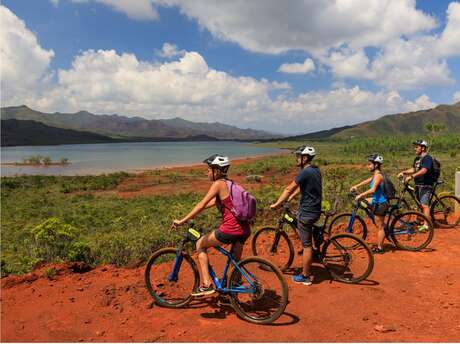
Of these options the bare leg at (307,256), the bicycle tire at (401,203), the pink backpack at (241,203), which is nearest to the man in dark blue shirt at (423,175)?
the bicycle tire at (401,203)

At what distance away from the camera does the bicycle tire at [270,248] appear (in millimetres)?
6930

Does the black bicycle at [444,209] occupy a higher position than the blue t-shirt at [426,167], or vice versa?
the blue t-shirt at [426,167]

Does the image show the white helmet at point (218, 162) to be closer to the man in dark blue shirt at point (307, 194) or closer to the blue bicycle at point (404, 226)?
the man in dark blue shirt at point (307, 194)

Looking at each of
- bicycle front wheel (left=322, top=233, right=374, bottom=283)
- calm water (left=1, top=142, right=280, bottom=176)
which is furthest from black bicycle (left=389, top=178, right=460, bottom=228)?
calm water (left=1, top=142, right=280, bottom=176)

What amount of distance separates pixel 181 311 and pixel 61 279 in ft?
10.7

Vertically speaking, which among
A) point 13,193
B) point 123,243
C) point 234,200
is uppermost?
point 234,200

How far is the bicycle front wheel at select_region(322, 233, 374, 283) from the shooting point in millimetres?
6090

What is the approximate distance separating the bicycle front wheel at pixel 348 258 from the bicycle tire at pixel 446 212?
4708mm

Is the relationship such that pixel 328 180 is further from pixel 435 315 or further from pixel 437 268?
pixel 435 315

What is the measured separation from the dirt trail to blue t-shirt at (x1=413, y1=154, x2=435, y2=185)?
2291 mm

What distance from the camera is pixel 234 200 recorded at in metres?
4.91

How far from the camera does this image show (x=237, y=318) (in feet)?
17.0

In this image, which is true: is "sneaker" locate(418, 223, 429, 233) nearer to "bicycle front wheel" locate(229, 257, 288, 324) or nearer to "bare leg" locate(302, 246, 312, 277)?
"bare leg" locate(302, 246, 312, 277)

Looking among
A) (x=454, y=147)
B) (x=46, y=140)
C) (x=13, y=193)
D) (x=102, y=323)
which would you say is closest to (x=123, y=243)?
(x=102, y=323)
